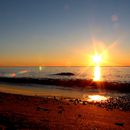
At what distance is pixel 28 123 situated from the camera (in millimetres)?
9562

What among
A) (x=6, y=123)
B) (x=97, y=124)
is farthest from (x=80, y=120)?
(x=6, y=123)

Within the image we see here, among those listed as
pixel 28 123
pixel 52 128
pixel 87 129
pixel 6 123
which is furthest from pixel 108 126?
pixel 6 123

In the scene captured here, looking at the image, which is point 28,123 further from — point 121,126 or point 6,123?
point 121,126

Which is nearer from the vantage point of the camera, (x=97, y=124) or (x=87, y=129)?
(x=87, y=129)

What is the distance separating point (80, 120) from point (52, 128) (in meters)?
2.40

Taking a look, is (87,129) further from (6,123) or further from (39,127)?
(6,123)

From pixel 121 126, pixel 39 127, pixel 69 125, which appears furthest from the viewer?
pixel 121 126

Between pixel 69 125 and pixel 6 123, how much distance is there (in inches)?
102

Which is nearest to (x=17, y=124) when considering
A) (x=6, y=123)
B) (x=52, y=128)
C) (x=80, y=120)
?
(x=6, y=123)

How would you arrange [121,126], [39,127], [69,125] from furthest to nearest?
[121,126]
[69,125]
[39,127]

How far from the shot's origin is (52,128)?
912cm

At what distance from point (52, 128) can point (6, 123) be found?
5.84 feet

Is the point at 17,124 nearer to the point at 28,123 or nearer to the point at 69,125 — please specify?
the point at 28,123

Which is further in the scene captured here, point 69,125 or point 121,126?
point 121,126
